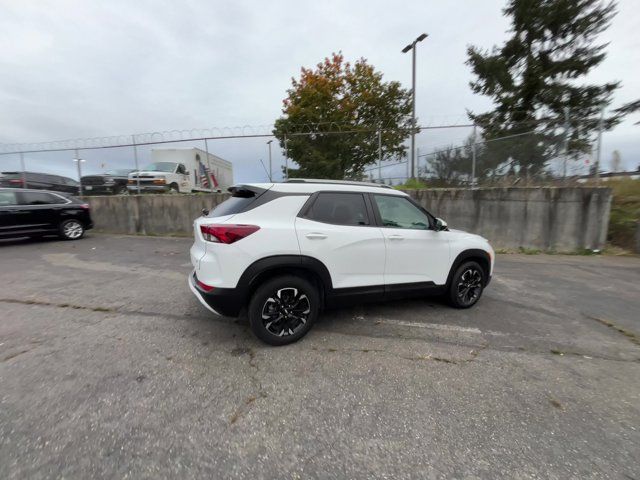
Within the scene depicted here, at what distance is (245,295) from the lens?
3.12m

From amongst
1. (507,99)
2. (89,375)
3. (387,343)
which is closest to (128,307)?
(89,375)

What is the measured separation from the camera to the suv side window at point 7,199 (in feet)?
28.6

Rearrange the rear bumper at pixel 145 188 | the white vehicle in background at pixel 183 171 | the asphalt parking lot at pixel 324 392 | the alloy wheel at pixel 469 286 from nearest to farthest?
the asphalt parking lot at pixel 324 392
the alloy wheel at pixel 469 286
the rear bumper at pixel 145 188
the white vehicle in background at pixel 183 171

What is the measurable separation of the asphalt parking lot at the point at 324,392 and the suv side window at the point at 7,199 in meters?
6.21

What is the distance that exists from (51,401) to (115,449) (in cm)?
88

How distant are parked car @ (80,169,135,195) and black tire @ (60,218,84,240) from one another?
103 inches

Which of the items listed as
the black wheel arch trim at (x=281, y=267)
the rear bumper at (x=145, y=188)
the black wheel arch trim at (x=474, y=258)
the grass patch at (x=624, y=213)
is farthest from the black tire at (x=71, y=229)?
the grass patch at (x=624, y=213)

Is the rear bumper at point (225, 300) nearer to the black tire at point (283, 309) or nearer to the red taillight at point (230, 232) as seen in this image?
the black tire at point (283, 309)

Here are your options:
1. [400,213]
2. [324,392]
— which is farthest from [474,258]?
[324,392]

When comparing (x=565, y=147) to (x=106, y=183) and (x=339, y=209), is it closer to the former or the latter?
(x=339, y=209)

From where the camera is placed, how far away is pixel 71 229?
9.98 meters

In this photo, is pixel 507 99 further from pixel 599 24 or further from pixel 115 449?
pixel 115 449

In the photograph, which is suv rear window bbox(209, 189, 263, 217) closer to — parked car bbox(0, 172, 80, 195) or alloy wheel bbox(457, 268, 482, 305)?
alloy wheel bbox(457, 268, 482, 305)

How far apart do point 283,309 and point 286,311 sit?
0.04 meters
